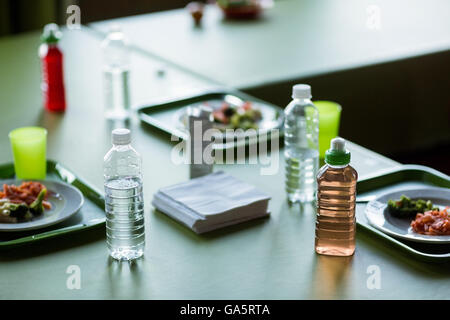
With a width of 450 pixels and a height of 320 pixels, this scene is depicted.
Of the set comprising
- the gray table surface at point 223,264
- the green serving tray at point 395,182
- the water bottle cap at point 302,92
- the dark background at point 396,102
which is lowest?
the dark background at point 396,102

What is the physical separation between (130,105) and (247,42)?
958mm

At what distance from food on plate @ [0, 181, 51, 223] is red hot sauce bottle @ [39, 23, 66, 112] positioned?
2.09ft

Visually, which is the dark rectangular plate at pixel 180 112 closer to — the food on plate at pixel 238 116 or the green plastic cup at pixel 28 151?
the food on plate at pixel 238 116

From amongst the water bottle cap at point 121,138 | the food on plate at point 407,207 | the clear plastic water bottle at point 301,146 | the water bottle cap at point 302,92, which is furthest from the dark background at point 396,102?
the water bottle cap at point 121,138

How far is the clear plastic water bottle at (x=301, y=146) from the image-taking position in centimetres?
170

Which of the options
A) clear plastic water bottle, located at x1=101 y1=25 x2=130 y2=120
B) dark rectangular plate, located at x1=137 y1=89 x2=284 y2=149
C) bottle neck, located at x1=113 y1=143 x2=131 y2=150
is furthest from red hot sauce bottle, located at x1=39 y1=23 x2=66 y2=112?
bottle neck, located at x1=113 y1=143 x2=131 y2=150

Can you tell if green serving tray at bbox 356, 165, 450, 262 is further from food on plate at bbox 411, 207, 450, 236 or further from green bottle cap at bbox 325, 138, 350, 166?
green bottle cap at bbox 325, 138, 350, 166

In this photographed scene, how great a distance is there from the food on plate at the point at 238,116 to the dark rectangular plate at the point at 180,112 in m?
0.03

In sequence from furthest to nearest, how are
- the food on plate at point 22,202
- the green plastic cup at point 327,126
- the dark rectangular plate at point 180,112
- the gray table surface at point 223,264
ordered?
the dark rectangular plate at point 180,112, the green plastic cup at point 327,126, the food on plate at point 22,202, the gray table surface at point 223,264

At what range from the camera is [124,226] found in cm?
146

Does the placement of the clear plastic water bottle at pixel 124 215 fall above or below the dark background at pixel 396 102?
above

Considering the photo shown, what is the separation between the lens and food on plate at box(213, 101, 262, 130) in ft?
6.95
